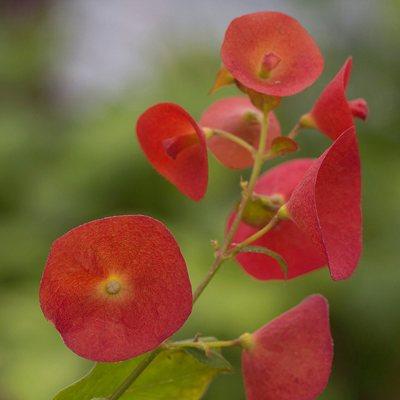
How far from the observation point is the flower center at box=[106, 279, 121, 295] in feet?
1.74

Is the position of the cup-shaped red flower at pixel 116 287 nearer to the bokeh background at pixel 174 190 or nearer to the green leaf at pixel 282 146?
the green leaf at pixel 282 146

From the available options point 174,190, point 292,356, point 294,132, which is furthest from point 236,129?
point 174,190

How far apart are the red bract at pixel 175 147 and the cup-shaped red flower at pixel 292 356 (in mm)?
106

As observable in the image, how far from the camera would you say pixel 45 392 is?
7.14 feet

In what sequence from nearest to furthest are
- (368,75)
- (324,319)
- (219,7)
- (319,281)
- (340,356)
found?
(324,319) < (319,281) < (340,356) < (368,75) < (219,7)

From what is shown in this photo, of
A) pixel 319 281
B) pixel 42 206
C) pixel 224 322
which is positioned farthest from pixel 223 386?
pixel 42 206

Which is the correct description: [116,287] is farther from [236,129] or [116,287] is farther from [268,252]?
[236,129]

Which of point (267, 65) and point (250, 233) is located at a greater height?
point (267, 65)

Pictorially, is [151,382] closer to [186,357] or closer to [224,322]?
[186,357]

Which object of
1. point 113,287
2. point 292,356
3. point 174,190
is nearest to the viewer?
point 113,287

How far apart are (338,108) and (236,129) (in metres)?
0.10

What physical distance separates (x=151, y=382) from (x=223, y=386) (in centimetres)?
175

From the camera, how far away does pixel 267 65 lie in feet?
2.09

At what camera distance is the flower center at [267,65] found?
64cm
